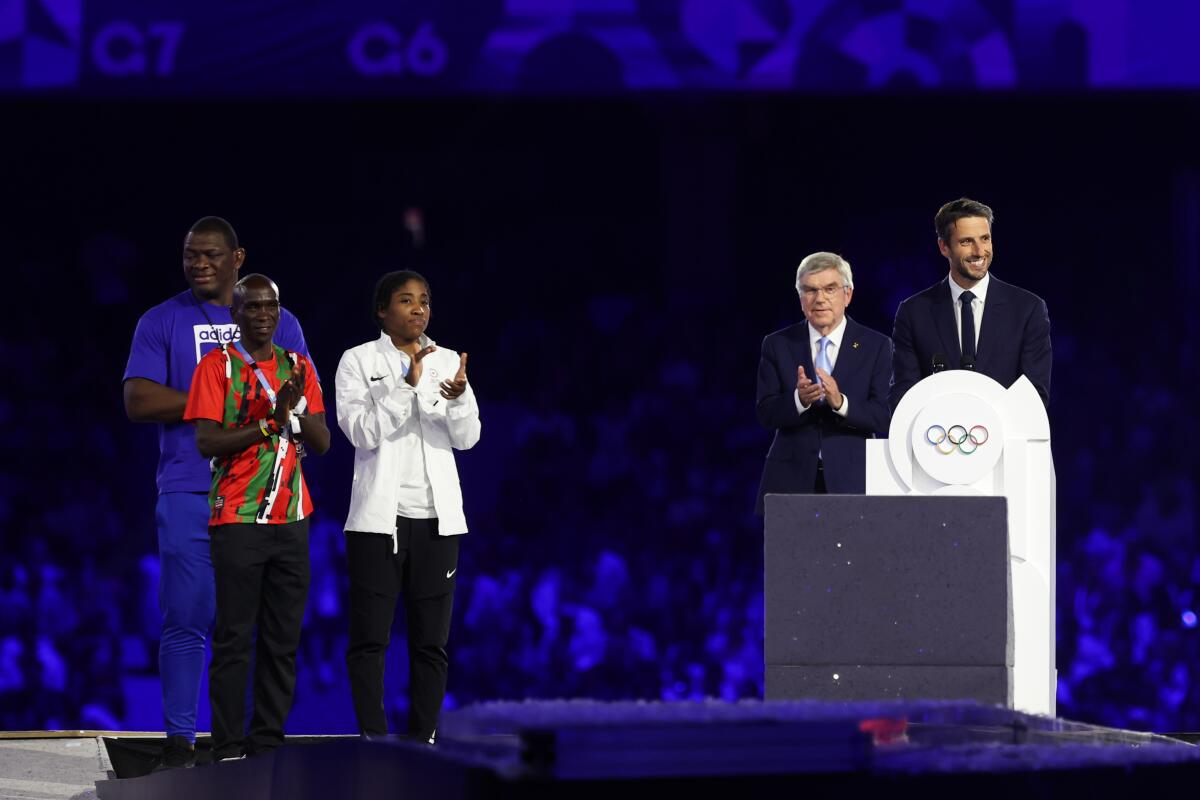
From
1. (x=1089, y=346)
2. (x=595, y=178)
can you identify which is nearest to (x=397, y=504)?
(x=595, y=178)

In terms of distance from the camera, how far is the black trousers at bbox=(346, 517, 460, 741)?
14.4 ft

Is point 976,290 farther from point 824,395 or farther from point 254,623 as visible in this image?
point 254,623

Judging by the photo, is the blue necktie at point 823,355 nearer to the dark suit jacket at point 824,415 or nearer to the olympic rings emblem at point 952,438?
the dark suit jacket at point 824,415

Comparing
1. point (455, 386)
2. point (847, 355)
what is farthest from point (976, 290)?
point (455, 386)

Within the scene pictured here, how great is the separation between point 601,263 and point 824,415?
6.81 feet

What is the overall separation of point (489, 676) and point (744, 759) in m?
4.60

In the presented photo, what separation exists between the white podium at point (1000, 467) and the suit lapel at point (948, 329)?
379 millimetres

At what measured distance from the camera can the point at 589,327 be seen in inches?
238

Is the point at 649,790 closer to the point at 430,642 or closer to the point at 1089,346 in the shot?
the point at 430,642

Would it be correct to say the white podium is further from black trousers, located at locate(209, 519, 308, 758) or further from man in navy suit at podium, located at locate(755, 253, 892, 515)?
black trousers, located at locate(209, 519, 308, 758)

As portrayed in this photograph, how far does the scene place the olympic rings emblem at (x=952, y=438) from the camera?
3.45 metres

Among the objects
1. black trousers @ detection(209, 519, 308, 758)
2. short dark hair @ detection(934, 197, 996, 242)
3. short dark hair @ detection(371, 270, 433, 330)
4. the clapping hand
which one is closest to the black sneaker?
black trousers @ detection(209, 519, 308, 758)

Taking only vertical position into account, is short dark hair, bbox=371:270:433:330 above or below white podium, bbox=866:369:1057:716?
above

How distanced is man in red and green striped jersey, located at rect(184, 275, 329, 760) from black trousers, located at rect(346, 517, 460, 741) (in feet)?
1.23
